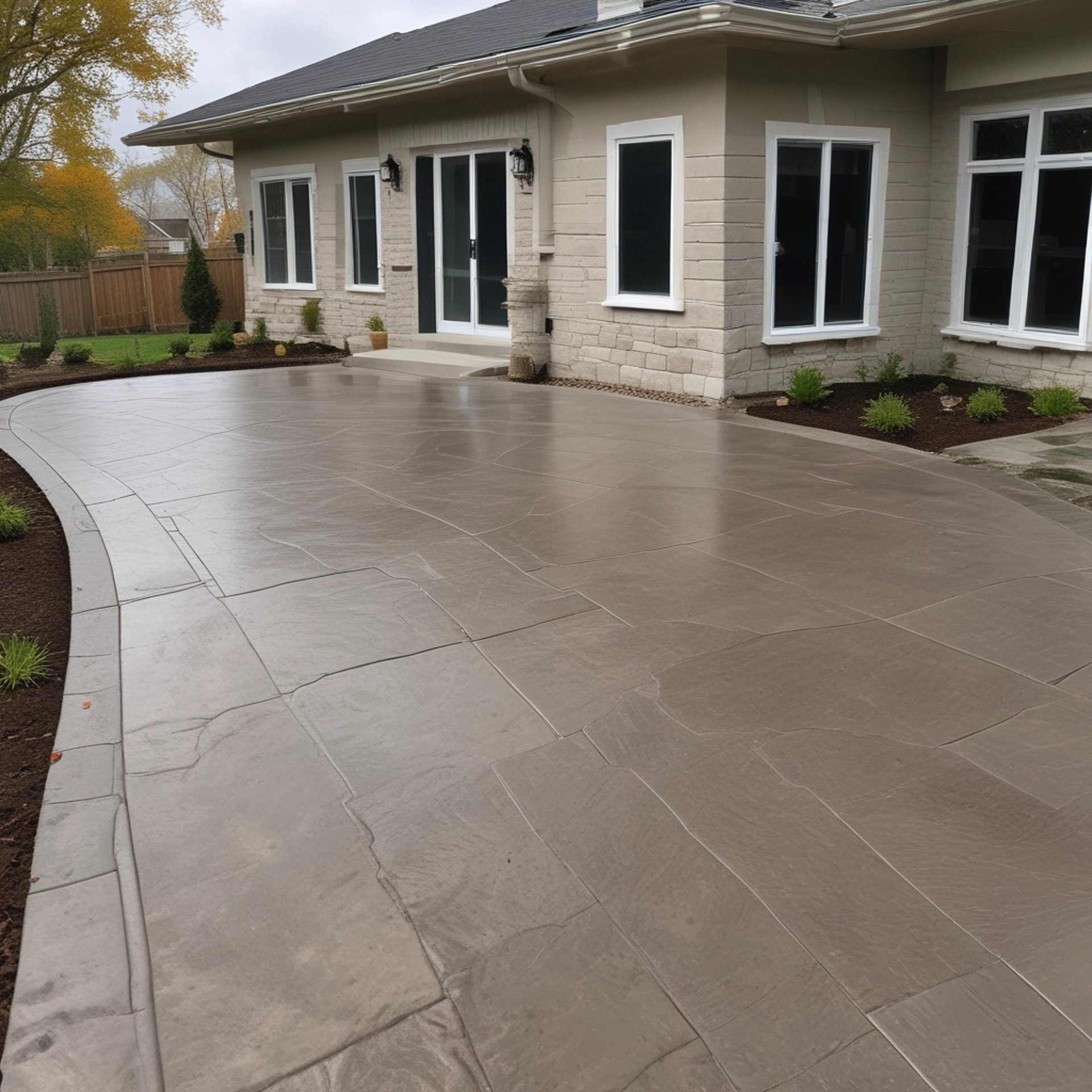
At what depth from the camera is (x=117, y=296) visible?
23.4 metres

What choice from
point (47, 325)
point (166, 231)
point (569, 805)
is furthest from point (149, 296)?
point (166, 231)

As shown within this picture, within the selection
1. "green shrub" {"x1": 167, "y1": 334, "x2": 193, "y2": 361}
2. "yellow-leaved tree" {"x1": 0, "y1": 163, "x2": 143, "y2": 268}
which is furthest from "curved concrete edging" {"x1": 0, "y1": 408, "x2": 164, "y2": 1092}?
"yellow-leaved tree" {"x1": 0, "y1": 163, "x2": 143, "y2": 268}

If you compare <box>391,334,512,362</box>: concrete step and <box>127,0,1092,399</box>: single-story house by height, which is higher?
<box>127,0,1092,399</box>: single-story house

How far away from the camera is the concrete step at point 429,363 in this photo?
12.9 m

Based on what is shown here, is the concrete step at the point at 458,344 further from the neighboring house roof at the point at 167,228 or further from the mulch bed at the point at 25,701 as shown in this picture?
the neighboring house roof at the point at 167,228

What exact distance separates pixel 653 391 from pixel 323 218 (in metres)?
7.32

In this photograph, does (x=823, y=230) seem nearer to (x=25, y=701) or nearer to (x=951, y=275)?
(x=951, y=275)

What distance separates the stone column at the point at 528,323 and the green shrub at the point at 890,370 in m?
3.61

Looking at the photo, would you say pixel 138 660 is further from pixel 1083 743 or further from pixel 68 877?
pixel 1083 743

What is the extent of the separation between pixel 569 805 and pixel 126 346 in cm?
1718

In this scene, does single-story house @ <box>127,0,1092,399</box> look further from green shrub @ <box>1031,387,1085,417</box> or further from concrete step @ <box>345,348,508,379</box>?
green shrub @ <box>1031,387,1085,417</box>

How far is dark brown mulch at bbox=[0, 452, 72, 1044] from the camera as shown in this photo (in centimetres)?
293

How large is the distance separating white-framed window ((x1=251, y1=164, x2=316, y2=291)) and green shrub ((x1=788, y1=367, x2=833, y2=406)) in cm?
902

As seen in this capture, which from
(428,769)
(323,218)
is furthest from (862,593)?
(323,218)
